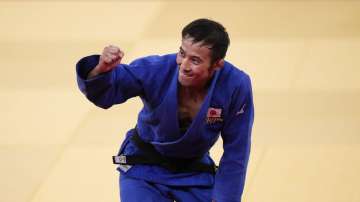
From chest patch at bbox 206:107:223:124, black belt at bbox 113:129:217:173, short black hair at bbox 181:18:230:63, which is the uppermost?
short black hair at bbox 181:18:230:63

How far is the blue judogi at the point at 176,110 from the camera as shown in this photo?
169 inches

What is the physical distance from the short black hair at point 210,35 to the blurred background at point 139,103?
2.21 meters

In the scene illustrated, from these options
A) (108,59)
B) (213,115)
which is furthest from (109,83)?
(213,115)

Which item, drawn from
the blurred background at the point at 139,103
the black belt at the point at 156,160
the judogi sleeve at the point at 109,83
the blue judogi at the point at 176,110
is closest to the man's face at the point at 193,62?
Answer: the blue judogi at the point at 176,110

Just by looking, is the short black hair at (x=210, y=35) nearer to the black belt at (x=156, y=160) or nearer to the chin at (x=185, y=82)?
the chin at (x=185, y=82)

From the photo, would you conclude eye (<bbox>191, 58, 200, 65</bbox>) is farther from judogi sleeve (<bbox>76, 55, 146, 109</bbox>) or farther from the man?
judogi sleeve (<bbox>76, 55, 146, 109</bbox>)

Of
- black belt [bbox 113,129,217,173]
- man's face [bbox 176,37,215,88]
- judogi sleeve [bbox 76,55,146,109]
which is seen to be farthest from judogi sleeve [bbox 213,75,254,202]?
judogi sleeve [bbox 76,55,146,109]

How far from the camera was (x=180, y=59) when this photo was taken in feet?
13.9

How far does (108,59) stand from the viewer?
3959mm

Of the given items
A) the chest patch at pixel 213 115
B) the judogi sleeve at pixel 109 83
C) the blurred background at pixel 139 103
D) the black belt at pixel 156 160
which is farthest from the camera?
the blurred background at pixel 139 103

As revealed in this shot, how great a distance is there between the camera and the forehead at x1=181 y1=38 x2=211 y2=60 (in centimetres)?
413

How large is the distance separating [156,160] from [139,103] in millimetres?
2766

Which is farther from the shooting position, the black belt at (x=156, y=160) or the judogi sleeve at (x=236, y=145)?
the black belt at (x=156, y=160)

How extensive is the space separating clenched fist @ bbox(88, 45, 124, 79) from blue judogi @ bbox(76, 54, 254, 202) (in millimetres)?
55
